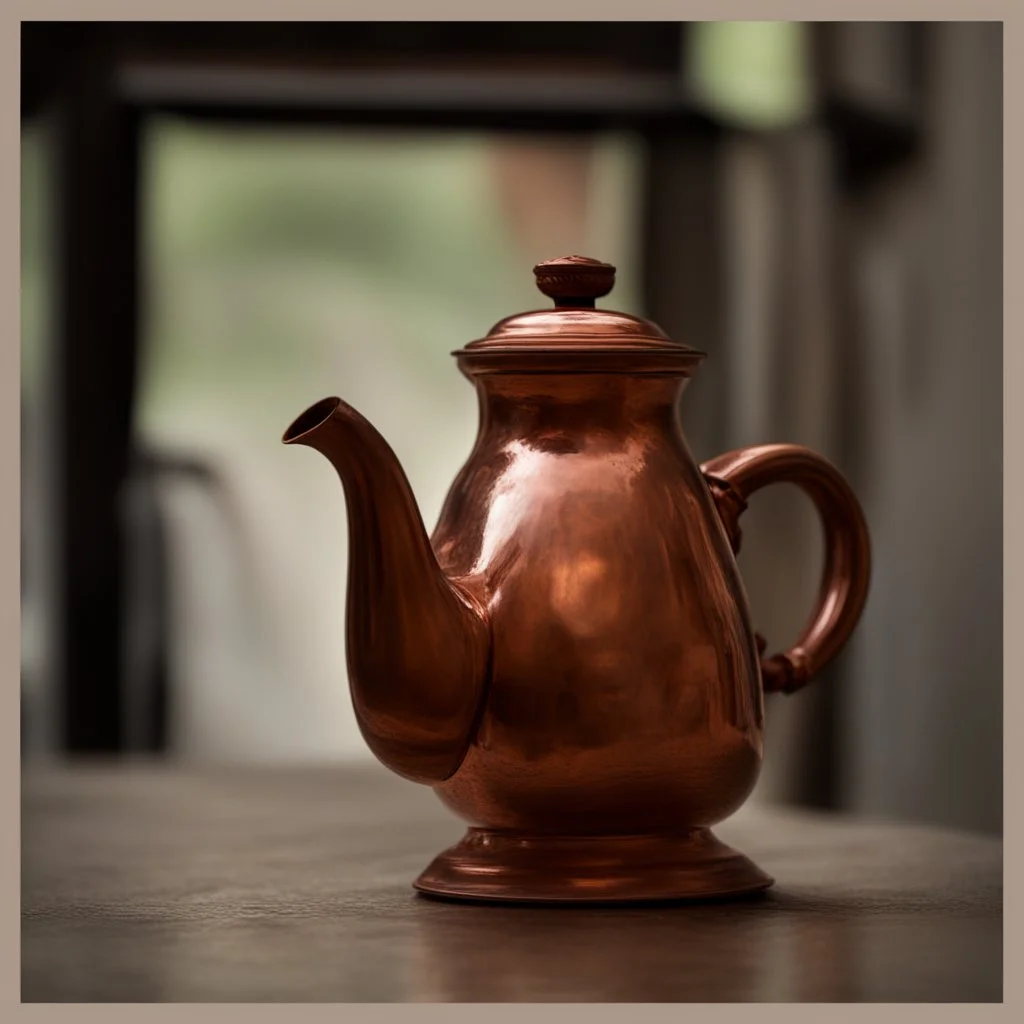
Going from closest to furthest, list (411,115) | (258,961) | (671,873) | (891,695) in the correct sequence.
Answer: (258,961) → (671,873) → (891,695) → (411,115)

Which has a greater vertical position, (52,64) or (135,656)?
(52,64)

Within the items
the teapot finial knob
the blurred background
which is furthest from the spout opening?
the blurred background

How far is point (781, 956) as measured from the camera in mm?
641

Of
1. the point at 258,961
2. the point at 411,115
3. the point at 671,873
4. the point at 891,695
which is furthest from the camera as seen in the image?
the point at 411,115

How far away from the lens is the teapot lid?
752mm

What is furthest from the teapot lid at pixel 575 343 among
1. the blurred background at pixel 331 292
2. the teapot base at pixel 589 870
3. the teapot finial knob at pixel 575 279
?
the blurred background at pixel 331 292

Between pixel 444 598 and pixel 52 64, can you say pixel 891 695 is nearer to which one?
pixel 52 64

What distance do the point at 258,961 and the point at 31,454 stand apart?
174cm

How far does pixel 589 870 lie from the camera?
73 centimetres

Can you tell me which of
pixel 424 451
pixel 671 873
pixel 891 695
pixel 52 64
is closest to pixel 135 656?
pixel 424 451

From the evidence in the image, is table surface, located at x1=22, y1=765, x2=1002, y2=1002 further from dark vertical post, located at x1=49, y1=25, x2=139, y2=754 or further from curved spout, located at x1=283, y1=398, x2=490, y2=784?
dark vertical post, located at x1=49, y1=25, x2=139, y2=754

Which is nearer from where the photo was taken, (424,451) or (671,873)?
(671,873)

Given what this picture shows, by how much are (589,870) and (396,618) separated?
5.0 inches

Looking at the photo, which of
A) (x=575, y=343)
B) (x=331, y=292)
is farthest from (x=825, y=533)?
(x=331, y=292)
